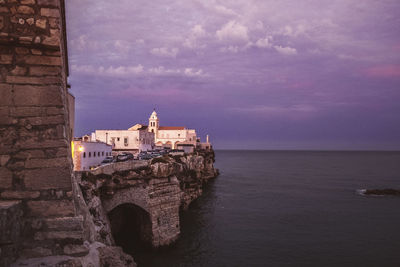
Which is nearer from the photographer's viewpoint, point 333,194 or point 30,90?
point 30,90

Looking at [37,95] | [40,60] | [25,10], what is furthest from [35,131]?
[25,10]

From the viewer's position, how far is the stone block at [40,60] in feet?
18.4

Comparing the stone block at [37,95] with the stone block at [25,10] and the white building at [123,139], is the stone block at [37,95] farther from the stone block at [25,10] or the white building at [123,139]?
the white building at [123,139]

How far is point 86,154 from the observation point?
39875mm

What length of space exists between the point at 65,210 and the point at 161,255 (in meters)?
17.4

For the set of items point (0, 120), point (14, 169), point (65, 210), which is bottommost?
point (65, 210)

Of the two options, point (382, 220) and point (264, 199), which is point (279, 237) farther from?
point (264, 199)

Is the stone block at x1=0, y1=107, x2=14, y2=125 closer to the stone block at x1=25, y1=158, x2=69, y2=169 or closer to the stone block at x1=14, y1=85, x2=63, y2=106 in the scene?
the stone block at x1=14, y1=85, x2=63, y2=106

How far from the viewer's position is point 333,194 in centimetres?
5122

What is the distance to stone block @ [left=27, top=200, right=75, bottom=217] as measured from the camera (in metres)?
5.39

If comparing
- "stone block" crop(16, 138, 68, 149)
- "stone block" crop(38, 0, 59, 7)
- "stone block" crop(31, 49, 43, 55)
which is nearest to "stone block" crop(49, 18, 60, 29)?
"stone block" crop(38, 0, 59, 7)

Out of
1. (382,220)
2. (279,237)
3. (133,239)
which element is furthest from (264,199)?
(133,239)

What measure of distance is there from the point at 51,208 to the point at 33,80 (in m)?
2.44

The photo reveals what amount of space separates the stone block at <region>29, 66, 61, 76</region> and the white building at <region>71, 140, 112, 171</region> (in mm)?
30132
